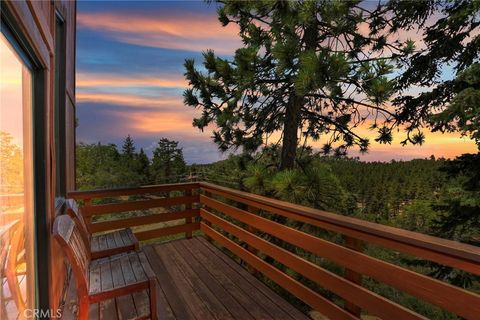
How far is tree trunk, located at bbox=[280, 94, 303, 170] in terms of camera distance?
4.09 meters

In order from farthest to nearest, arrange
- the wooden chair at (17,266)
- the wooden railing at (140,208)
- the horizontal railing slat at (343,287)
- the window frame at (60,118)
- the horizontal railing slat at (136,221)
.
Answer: the horizontal railing slat at (136,221) < the wooden railing at (140,208) < the window frame at (60,118) < the horizontal railing slat at (343,287) < the wooden chair at (17,266)

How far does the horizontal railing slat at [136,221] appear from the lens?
3691 mm

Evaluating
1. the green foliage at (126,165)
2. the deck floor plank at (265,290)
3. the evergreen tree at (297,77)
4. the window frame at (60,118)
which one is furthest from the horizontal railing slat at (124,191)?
the green foliage at (126,165)

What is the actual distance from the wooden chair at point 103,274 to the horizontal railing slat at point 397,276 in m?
1.18

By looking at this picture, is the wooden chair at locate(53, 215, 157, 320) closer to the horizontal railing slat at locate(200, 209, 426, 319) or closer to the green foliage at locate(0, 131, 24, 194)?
the green foliage at locate(0, 131, 24, 194)

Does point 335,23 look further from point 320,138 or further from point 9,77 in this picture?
point 9,77

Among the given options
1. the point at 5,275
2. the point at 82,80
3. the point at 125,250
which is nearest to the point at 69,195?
the point at 125,250

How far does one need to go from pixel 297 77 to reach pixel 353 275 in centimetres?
195

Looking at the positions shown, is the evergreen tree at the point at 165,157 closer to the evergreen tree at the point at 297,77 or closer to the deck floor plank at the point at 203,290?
the evergreen tree at the point at 297,77

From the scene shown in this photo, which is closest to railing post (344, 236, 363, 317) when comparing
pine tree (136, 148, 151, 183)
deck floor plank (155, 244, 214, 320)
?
deck floor plank (155, 244, 214, 320)

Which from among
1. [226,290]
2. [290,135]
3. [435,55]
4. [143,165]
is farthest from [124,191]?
[143,165]

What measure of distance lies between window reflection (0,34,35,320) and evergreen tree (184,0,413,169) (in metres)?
2.35

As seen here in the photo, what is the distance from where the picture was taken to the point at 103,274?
2.07m

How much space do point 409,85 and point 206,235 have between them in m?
3.83
